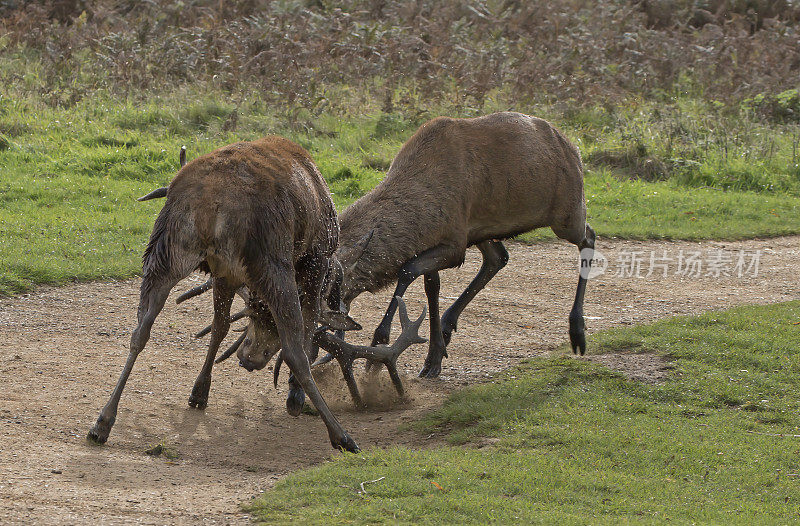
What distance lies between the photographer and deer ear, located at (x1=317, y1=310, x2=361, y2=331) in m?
6.89

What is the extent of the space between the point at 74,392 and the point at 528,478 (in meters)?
3.19

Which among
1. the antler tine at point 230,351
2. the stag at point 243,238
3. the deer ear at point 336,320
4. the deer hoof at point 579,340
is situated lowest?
the deer hoof at point 579,340

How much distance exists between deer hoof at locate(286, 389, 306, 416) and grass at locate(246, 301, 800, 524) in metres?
0.81

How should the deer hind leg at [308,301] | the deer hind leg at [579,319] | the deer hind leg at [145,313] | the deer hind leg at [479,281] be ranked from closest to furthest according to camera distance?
the deer hind leg at [145,313] → the deer hind leg at [308,301] → the deer hind leg at [579,319] → the deer hind leg at [479,281]

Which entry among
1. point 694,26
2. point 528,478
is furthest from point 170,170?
point 694,26

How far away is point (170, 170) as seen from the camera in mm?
12930

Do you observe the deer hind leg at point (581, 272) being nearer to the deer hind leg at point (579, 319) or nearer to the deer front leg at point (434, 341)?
the deer hind leg at point (579, 319)

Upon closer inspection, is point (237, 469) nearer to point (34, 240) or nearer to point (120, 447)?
point (120, 447)

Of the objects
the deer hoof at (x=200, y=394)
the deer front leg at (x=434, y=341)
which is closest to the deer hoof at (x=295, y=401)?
the deer hoof at (x=200, y=394)

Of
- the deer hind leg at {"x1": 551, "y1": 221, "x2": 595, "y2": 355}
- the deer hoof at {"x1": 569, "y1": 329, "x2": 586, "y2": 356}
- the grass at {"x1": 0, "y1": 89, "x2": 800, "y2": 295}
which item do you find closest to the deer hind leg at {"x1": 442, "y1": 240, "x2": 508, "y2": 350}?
the deer hind leg at {"x1": 551, "y1": 221, "x2": 595, "y2": 355}

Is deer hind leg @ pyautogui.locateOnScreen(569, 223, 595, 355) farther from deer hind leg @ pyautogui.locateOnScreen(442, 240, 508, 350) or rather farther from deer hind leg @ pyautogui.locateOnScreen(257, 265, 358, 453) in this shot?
deer hind leg @ pyautogui.locateOnScreen(257, 265, 358, 453)

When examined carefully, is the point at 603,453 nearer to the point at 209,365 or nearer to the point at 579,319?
the point at 579,319

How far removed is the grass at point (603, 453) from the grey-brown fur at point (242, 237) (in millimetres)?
829

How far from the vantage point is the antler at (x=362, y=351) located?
7.12 m
